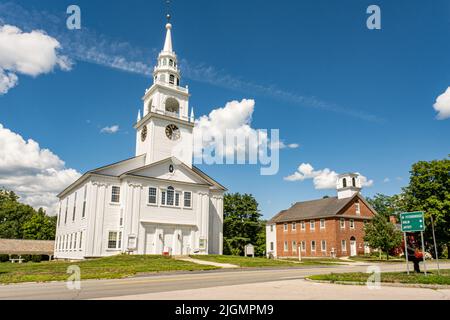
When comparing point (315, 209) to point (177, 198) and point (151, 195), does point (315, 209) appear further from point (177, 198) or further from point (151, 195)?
point (151, 195)

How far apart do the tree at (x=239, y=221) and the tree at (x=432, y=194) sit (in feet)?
73.0

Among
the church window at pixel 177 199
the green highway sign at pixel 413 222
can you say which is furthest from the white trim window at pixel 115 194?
the green highway sign at pixel 413 222

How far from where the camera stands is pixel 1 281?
1591 centimetres

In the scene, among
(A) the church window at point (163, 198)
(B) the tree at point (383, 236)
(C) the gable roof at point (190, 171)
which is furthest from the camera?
(B) the tree at point (383, 236)

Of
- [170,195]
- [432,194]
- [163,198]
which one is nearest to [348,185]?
[432,194]

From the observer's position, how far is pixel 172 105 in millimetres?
40750

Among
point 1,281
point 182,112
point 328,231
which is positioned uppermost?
point 182,112

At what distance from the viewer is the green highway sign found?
1595 cm

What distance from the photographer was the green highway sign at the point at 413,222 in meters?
15.9

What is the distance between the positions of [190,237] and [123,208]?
692cm

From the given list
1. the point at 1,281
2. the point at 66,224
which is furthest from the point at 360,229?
the point at 1,281

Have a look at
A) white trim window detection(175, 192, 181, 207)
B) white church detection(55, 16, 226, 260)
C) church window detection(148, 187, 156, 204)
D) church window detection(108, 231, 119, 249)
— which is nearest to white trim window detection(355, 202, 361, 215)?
white church detection(55, 16, 226, 260)

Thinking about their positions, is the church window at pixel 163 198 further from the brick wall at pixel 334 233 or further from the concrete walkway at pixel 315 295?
the brick wall at pixel 334 233
